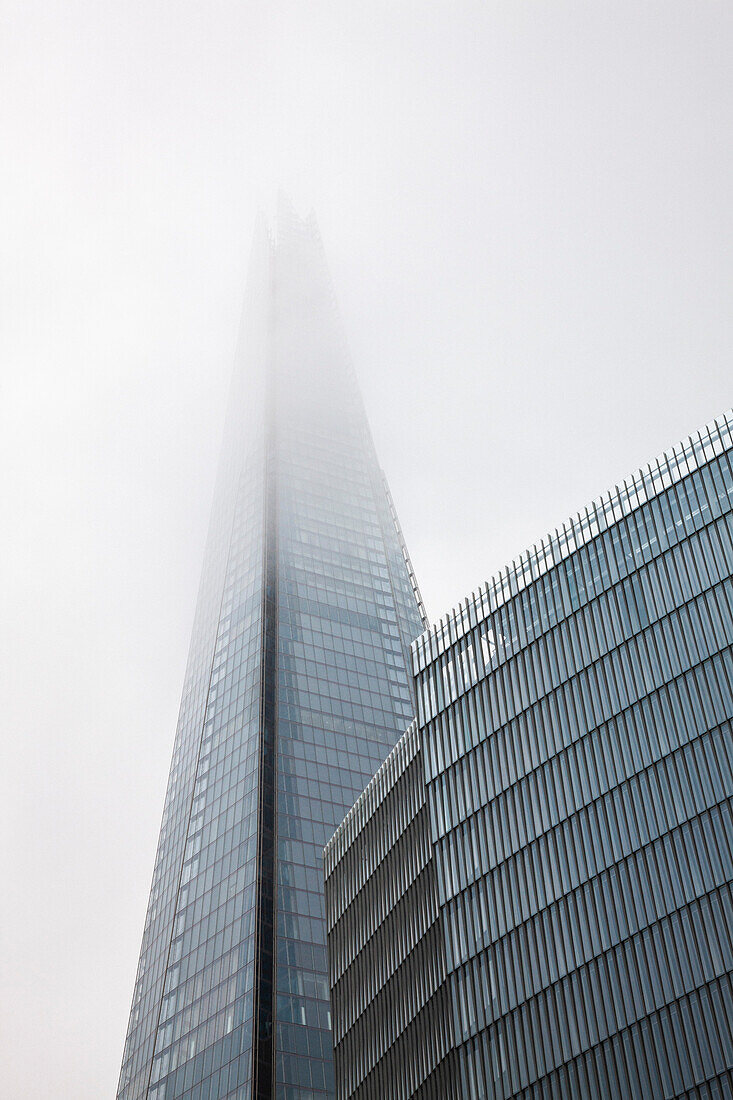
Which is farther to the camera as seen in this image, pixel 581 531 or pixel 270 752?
pixel 270 752

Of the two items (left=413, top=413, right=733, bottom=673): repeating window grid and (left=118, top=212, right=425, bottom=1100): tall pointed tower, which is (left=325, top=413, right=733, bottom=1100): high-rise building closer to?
(left=413, top=413, right=733, bottom=673): repeating window grid

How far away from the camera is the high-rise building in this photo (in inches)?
1810

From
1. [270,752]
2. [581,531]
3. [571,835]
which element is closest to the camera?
[571,835]

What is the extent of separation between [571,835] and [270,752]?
6336 cm

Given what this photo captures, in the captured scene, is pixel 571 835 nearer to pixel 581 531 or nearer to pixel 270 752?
pixel 581 531

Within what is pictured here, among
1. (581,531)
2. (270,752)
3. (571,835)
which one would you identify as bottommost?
(571,835)

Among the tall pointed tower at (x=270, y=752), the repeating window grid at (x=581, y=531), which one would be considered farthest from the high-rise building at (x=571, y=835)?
the tall pointed tower at (x=270, y=752)

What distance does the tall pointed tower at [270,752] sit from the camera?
3602 inches

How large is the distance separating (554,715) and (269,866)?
5140 centimetres

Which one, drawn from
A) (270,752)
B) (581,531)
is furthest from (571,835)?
(270,752)

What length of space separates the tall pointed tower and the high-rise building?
27658 mm

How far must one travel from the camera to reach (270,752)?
112 meters

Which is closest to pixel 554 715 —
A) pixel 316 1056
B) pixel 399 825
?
pixel 399 825

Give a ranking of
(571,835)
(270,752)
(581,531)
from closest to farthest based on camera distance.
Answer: (571,835) < (581,531) < (270,752)
